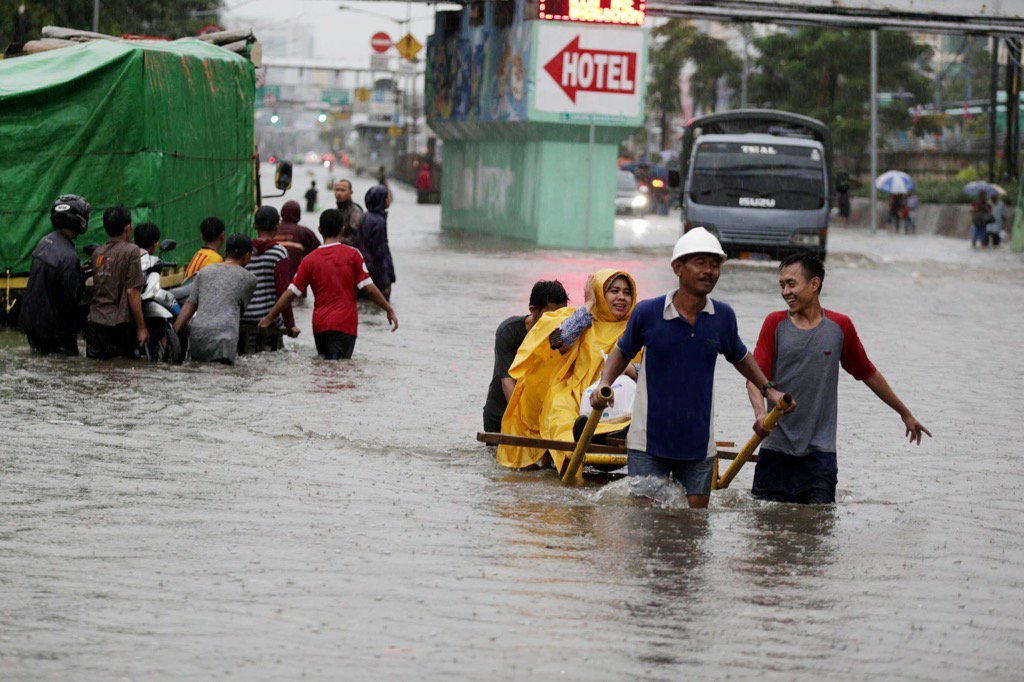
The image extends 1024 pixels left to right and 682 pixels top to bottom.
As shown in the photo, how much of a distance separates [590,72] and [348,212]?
56.1ft

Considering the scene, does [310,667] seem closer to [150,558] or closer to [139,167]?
[150,558]

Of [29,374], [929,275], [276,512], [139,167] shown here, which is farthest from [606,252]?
[276,512]

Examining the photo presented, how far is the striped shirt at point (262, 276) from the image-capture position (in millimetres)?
14844

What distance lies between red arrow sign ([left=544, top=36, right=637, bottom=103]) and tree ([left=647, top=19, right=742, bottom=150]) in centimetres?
4114

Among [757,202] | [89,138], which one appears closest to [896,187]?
[757,202]

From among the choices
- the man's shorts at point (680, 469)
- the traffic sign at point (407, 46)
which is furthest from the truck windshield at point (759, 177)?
the traffic sign at point (407, 46)

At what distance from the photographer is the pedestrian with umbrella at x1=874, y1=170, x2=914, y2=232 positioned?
Result: 2072 inches

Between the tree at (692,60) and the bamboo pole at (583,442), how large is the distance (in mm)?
68527

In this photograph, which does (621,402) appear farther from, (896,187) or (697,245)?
(896,187)

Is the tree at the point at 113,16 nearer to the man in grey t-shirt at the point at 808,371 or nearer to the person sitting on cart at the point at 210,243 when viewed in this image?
the person sitting on cart at the point at 210,243

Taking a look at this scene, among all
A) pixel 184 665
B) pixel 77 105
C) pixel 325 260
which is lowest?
pixel 184 665

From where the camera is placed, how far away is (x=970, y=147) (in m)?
65.1

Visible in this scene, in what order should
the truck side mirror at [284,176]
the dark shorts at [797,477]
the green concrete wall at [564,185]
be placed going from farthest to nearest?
the green concrete wall at [564,185] → the truck side mirror at [284,176] → the dark shorts at [797,477]

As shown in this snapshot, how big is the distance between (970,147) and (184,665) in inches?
2476
